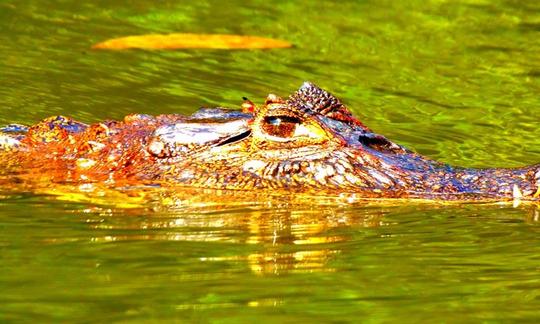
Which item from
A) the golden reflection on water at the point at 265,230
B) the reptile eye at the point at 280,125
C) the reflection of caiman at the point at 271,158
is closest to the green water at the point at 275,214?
the golden reflection on water at the point at 265,230

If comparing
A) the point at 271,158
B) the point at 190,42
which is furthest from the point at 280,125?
the point at 190,42

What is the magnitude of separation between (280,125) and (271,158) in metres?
0.20

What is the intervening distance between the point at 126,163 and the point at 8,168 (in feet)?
2.45

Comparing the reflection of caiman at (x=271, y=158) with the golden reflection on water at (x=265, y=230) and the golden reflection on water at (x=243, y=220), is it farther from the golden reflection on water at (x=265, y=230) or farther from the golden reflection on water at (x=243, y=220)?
the golden reflection on water at (x=265, y=230)

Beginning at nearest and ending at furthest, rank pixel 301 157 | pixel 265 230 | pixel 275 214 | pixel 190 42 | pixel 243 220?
pixel 265 230 < pixel 243 220 < pixel 275 214 < pixel 301 157 < pixel 190 42

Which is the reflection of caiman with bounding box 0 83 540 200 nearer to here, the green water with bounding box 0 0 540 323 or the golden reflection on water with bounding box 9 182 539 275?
the golden reflection on water with bounding box 9 182 539 275

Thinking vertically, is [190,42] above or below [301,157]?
above

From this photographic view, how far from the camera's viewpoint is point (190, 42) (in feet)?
38.8

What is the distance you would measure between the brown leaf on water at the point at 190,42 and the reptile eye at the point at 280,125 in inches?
198

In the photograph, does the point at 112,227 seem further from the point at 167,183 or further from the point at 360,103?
the point at 360,103

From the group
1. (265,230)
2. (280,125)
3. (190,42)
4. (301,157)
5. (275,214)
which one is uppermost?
(190,42)

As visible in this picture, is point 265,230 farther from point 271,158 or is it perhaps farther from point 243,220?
point 271,158

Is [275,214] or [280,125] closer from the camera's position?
[275,214]

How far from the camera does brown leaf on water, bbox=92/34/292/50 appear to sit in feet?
37.7
